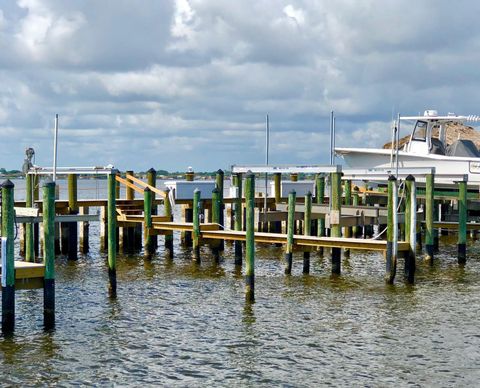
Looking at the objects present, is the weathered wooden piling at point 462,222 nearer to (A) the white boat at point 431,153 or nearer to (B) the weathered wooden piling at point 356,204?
(B) the weathered wooden piling at point 356,204

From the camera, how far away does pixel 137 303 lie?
767 inches

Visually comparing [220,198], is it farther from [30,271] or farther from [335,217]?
[30,271]

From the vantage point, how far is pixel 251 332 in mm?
16484

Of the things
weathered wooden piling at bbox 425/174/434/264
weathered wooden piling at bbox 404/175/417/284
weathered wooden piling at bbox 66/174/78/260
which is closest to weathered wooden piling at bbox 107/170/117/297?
weathered wooden piling at bbox 66/174/78/260

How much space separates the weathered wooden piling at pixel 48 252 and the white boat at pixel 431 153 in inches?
809

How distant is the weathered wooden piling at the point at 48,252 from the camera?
1580 centimetres

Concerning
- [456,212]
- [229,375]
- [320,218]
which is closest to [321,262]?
[320,218]

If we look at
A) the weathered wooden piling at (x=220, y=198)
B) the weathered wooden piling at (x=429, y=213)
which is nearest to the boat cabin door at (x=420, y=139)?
the weathered wooden piling at (x=220, y=198)

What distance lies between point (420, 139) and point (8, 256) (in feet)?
81.2

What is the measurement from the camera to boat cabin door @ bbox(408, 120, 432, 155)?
36.0 m

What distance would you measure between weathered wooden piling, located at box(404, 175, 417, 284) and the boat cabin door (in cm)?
1468

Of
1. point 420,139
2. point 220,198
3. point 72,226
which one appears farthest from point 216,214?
point 420,139

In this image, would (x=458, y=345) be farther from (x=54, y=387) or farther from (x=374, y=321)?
(x=54, y=387)

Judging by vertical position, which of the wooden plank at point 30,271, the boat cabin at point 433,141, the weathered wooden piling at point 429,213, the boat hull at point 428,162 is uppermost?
the boat cabin at point 433,141
